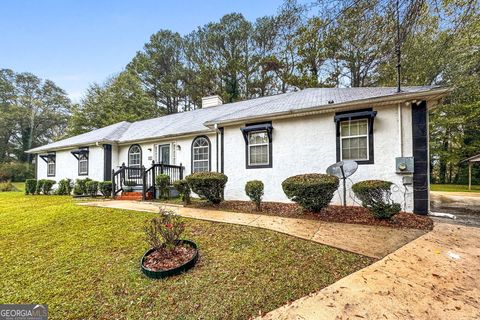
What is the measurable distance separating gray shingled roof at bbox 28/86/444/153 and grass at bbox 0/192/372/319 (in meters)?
4.83

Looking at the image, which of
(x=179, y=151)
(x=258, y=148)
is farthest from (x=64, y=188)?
(x=258, y=148)

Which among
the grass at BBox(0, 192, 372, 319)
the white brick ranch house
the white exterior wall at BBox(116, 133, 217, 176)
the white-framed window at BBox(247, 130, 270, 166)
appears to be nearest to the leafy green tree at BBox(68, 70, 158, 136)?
the white brick ranch house

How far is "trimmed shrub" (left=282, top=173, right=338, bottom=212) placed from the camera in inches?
216

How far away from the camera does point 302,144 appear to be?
745 centimetres

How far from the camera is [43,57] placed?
1467 cm

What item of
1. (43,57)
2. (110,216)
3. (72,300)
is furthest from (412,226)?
(43,57)

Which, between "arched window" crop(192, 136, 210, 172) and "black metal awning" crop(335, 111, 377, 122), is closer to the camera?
"black metal awning" crop(335, 111, 377, 122)

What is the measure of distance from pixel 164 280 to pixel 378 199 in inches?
190

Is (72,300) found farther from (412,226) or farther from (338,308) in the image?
(412,226)

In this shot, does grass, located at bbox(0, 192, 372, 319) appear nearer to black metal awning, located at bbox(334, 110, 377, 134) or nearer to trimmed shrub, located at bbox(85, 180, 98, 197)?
black metal awning, located at bbox(334, 110, 377, 134)

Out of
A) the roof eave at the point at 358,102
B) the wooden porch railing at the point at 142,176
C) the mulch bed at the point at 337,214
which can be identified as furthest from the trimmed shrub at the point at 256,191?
the wooden porch railing at the point at 142,176

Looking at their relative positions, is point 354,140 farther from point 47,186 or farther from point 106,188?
point 47,186

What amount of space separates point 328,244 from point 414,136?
4.42 metres

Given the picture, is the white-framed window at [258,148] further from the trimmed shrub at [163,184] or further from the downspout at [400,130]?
the downspout at [400,130]
